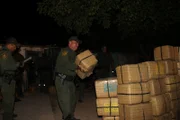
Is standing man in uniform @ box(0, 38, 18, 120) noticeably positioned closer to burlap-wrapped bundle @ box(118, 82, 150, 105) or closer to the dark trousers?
the dark trousers

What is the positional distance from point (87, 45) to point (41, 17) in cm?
886

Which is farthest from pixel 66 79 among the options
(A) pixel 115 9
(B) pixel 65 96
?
(A) pixel 115 9

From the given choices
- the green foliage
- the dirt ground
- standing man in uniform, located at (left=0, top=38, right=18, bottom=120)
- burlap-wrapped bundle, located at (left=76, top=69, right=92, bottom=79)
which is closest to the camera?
standing man in uniform, located at (left=0, top=38, right=18, bottom=120)

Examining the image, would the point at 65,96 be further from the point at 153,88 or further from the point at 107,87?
the point at 153,88

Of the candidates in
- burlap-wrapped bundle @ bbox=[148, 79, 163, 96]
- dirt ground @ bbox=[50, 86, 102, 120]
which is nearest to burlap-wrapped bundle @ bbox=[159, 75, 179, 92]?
burlap-wrapped bundle @ bbox=[148, 79, 163, 96]

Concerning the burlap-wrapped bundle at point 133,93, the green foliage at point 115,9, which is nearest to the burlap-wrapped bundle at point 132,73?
the burlap-wrapped bundle at point 133,93

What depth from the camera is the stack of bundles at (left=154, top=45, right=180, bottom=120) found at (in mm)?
6509

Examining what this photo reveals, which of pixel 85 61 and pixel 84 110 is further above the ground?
pixel 85 61

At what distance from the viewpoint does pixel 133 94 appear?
5.51 meters

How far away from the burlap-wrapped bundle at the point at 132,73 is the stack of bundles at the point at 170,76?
2.78ft

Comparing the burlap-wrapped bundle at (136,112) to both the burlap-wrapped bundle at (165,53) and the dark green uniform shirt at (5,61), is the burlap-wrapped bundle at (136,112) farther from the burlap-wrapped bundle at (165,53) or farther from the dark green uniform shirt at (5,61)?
the dark green uniform shirt at (5,61)

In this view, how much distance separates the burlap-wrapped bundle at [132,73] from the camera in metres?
5.52

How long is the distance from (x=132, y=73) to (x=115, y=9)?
22.6 ft

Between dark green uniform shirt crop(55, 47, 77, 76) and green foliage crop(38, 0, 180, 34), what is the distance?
5210 millimetres
